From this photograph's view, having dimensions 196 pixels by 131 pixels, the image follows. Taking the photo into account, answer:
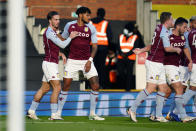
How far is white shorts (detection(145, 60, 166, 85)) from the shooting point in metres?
9.93

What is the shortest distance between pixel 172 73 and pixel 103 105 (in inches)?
77.8

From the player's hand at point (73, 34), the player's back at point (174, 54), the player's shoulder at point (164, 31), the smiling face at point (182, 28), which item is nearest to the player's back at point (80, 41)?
the player's hand at point (73, 34)

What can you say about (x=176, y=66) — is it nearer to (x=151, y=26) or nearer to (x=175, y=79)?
(x=175, y=79)

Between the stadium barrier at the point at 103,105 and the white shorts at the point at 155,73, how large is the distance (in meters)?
1.65

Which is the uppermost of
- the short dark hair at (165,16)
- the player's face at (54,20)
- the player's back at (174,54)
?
the short dark hair at (165,16)

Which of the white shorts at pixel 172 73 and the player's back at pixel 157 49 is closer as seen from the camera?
the player's back at pixel 157 49

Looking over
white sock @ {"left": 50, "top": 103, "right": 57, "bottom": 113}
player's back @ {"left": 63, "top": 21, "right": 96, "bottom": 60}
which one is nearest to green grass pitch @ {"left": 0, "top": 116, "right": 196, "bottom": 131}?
white sock @ {"left": 50, "top": 103, "right": 57, "bottom": 113}

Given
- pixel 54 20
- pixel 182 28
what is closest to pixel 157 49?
pixel 182 28

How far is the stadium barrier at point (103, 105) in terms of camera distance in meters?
11.4

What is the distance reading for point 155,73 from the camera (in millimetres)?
9922

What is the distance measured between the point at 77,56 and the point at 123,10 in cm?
775

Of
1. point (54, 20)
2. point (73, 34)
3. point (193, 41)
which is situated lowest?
point (193, 41)

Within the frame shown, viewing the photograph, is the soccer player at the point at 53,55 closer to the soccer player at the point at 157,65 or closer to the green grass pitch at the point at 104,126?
the green grass pitch at the point at 104,126

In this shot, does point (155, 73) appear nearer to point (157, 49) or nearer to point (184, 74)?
point (157, 49)
